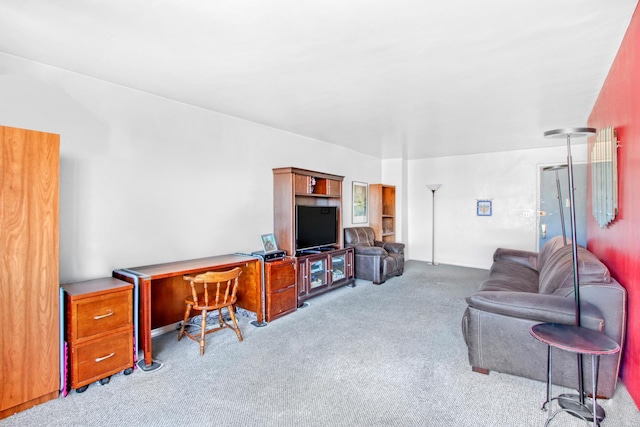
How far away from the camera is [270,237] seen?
4.20m

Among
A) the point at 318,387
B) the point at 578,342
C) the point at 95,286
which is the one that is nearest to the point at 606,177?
the point at 578,342

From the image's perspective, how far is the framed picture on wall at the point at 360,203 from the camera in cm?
632

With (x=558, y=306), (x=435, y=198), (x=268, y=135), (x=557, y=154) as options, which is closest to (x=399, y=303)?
(x=558, y=306)

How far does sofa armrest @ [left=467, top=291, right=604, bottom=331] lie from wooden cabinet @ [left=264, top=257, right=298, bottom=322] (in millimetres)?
→ 2081

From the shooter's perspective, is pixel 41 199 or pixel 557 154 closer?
pixel 41 199

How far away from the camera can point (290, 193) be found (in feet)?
13.9

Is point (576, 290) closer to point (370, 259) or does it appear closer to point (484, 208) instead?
point (370, 259)

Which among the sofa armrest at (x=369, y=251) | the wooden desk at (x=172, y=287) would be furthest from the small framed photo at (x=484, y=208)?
the wooden desk at (x=172, y=287)

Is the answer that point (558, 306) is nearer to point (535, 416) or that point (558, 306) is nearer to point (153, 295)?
point (535, 416)

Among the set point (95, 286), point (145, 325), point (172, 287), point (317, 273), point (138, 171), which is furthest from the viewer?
point (317, 273)

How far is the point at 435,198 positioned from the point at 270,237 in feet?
14.6

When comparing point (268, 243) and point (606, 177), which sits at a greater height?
point (606, 177)

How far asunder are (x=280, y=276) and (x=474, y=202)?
4.80m

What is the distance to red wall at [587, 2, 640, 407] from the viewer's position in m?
1.94
